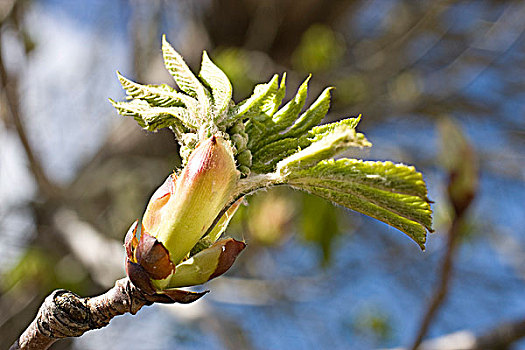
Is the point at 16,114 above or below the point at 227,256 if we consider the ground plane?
below

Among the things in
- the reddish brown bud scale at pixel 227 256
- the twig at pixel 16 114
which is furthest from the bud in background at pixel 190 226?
the twig at pixel 16 114

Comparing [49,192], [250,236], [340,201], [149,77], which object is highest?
[340,201]

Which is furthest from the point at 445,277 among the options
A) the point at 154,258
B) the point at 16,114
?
the point at 16,114

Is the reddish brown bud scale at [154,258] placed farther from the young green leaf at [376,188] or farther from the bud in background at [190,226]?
the young green leaf at [376,188]

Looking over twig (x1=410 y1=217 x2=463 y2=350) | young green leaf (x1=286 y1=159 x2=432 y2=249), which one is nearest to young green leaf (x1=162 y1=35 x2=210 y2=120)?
young green leaf (x1=286 y1=159 x2=432 y2=249)

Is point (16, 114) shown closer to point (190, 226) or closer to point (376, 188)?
point (190, 226)

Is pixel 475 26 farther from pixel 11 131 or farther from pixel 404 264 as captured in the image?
pixel 11 131

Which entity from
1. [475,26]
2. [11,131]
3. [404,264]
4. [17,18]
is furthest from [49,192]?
[475,26]

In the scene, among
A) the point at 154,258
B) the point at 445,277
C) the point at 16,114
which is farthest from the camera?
the point at 16,114
